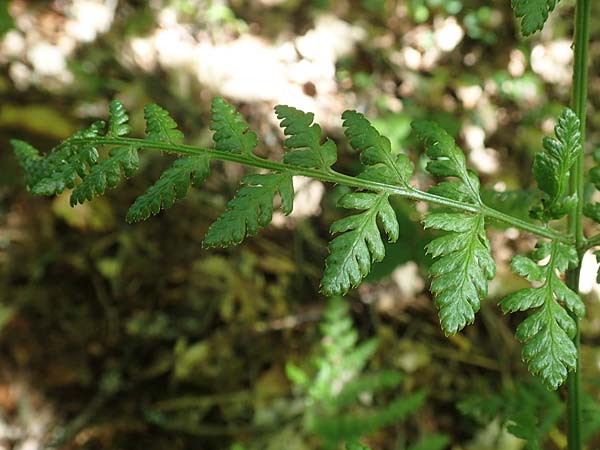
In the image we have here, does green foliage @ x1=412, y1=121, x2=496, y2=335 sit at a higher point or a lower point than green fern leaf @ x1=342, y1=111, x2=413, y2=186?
lower

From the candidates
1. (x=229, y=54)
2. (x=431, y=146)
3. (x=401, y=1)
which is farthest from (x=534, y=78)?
(x=431, y=146)

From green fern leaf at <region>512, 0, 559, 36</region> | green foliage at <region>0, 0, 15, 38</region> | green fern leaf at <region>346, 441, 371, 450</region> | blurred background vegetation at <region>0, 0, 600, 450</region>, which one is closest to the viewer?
green fern leaf at <region>512, 0, 559, 36</region>

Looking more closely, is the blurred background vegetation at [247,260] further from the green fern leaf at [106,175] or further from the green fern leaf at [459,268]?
the green fern leaf at [106,175]

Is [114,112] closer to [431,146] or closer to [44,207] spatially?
[431,146]

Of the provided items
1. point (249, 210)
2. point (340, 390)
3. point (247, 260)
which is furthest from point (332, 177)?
point (247, 260)

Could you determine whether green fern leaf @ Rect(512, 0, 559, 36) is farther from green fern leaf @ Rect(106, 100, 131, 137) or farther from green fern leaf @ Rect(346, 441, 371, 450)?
green fern leaf @ Rect(346, 441, 371, 450)

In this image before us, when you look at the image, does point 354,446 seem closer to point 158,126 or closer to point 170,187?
point 170,187

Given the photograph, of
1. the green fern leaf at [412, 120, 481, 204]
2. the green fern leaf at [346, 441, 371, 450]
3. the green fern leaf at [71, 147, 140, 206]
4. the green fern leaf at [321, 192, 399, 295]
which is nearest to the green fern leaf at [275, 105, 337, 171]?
the green fern leaf at [321, 192, 399, 295]
